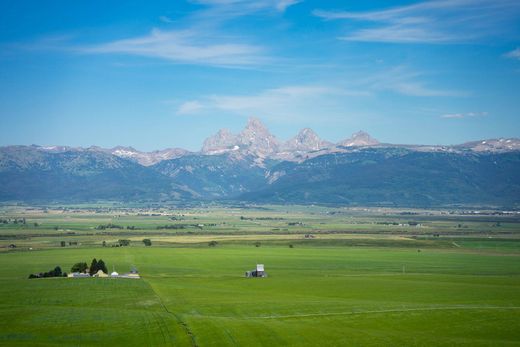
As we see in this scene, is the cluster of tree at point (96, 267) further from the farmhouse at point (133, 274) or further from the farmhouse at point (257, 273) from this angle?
the farmhouse at point (257, 273)

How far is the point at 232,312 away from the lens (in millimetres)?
53219

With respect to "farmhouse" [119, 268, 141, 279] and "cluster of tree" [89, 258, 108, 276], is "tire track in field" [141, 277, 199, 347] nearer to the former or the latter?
"farmhouse" [119, 268, 141, 279]

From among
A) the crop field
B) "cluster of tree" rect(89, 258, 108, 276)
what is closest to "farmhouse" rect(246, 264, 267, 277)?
the crop field

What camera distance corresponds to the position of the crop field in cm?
4388

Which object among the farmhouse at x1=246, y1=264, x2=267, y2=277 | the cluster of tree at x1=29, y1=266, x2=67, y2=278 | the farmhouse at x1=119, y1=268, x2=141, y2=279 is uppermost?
the cluster of tree at x1=29, y1=266, x2=67, y2=278

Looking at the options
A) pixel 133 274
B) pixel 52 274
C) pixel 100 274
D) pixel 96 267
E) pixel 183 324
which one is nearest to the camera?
pixel 183 324

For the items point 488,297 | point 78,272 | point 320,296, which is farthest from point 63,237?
point 488,297

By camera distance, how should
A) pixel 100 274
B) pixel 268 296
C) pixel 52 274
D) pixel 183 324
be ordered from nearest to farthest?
pixel 183 324 < pixel 268 296 < pixel 52 274 < pixel 100 274

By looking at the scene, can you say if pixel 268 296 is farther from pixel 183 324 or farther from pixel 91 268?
pixel 91 268

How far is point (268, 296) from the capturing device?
6334cm

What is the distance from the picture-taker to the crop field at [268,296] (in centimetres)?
4388

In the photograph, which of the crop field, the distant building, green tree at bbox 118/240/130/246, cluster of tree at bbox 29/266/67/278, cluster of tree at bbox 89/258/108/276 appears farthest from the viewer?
green tree at bbox 118/240/130/246

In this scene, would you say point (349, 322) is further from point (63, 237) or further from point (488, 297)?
point (63, 237)

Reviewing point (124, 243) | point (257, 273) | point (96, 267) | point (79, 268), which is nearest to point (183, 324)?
point (257, 273)
